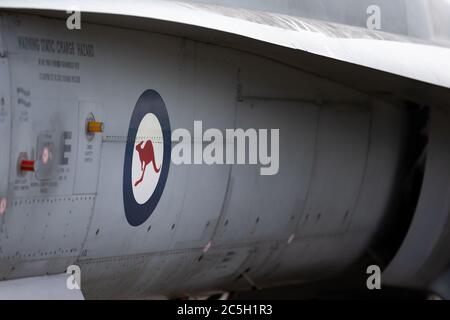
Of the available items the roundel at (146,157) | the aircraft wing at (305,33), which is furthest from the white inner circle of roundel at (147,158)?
the aircraft wing at (305,33)

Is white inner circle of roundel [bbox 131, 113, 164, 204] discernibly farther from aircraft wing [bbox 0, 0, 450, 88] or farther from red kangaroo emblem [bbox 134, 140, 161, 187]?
aircraft wing [bbox 0, 0, 450, 88]

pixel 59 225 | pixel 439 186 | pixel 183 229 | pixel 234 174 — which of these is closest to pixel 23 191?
pixel 59 225

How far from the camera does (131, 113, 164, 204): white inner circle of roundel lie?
603cm

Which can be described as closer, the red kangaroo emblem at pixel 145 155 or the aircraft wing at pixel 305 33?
the aircraft wing at pixel 305 33

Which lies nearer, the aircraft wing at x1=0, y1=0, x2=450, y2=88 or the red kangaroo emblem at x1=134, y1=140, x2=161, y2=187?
the aircraft wing at x1=0, y1=0, x2=450, y2=88

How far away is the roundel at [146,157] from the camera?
19.7 ft

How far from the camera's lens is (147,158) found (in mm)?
6113

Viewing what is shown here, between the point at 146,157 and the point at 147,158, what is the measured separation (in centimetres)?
1

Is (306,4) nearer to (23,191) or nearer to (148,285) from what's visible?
(148,285)

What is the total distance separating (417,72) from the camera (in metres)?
6.92

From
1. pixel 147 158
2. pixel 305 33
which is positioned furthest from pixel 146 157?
pixel 305 33

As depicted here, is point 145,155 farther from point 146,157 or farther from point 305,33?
point 305,33

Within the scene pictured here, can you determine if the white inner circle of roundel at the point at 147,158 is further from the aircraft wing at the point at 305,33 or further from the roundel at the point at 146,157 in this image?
the aircraft wing at the point at 305,33

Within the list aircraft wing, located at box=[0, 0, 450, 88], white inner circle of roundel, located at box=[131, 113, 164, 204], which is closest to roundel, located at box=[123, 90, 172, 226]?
white inner circle of roundel, located at box=[131, 113, 164, 204]
